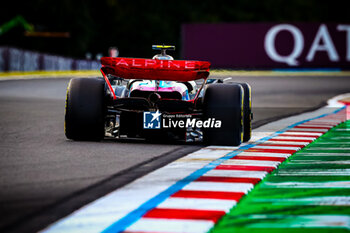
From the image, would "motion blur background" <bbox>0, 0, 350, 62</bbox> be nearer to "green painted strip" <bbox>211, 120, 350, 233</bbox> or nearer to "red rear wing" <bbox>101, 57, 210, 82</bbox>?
"red rear wing" <bbox>101, 57, 210, 82</bbox>

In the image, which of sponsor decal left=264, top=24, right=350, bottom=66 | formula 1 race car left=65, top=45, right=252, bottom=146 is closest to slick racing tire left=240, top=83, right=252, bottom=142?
formula 1 race car left=65, top=45, right=252, bottom=146

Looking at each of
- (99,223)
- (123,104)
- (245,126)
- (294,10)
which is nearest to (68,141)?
(123,104)

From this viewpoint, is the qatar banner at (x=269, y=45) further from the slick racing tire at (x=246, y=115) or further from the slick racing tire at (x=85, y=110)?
the slick racing tire at (x=85, y=110)

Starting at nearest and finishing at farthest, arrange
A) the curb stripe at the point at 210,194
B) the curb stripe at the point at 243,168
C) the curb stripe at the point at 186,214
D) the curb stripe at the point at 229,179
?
the curb stripe at the point at 186,214 < the curb stripe at the point at 210,194 < the curb stripe at the point at 229,179 < the curb stripe at the point at 243,168

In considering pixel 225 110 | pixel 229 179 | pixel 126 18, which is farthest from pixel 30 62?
pixel 229 179

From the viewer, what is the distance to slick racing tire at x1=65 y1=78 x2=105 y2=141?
33.5 feet

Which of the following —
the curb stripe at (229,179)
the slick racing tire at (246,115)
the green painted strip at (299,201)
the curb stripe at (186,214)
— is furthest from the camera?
the slick racing tire at (246,115)

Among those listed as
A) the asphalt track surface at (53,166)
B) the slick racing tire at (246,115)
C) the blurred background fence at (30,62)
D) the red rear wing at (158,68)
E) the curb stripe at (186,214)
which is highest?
the red rear wing at (158,68)

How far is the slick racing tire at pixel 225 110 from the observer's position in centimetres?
994

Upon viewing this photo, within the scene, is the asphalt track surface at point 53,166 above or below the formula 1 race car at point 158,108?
below

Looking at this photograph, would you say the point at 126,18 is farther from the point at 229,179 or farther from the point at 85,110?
the point at 229,179

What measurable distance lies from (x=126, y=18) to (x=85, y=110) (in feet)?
203

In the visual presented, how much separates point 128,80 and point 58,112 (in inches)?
197

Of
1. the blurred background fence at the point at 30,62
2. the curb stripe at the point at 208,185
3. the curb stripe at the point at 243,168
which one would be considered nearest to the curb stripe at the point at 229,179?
the curb stripe at the point at 208,185
